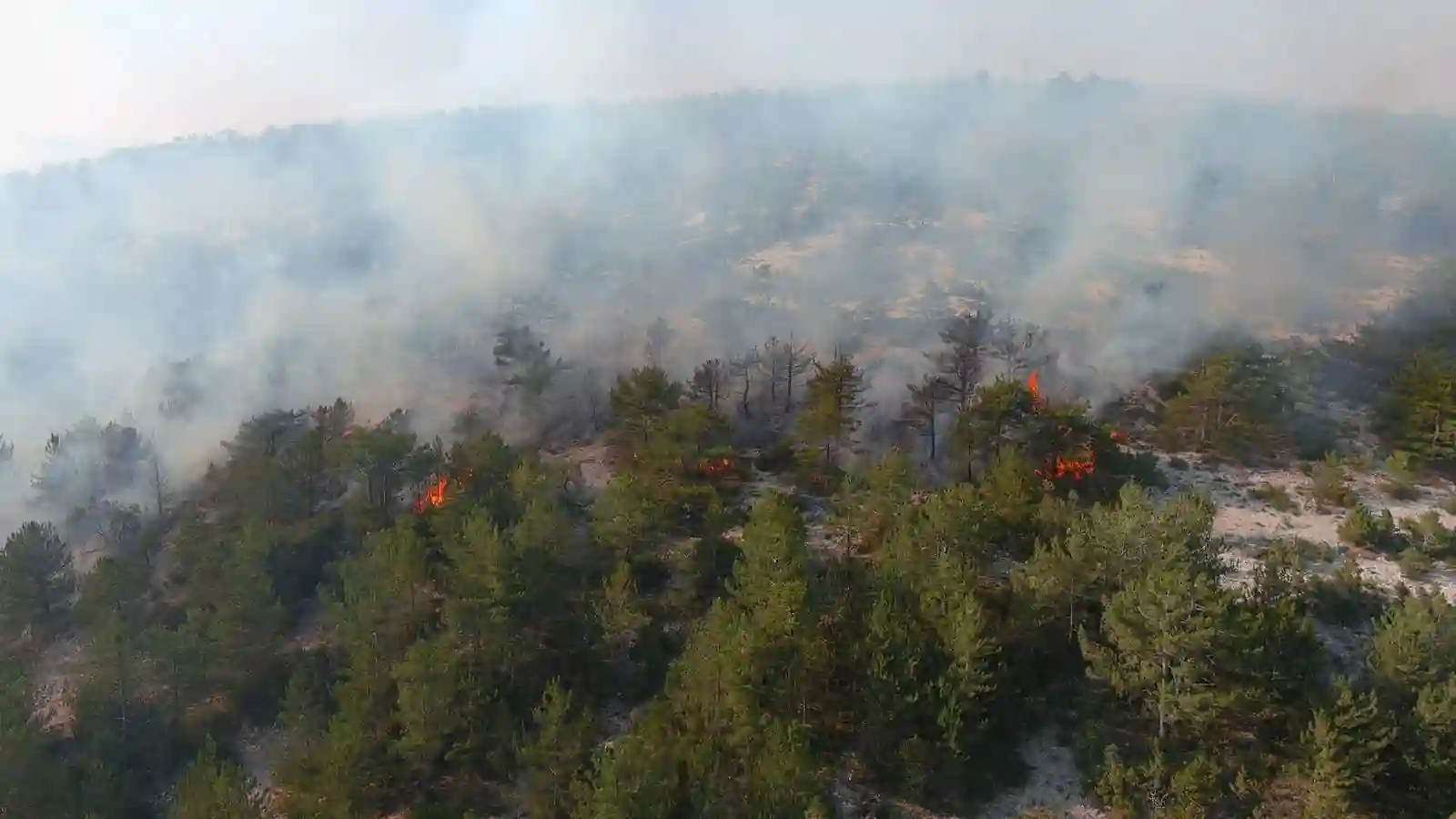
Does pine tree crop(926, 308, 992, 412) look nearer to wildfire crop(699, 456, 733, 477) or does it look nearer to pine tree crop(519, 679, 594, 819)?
wildfire crop(699, 456, 733, 477)

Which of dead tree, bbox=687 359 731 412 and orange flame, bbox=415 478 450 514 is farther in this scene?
dead tree, bbox=687 359 731 412

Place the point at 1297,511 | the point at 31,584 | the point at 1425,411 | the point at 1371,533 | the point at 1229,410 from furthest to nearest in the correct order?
the point at 1229,410 → the point at 1425,411 → the point at 1297,511 → the point at 1371,533 → the point at 31,584

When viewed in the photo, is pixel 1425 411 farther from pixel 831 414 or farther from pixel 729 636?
pixel 729 636

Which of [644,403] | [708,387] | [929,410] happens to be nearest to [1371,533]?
[929,410]

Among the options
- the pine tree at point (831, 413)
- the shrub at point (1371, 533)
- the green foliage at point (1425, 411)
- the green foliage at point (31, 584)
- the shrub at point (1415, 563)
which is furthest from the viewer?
the pine tree at point (831, 413)

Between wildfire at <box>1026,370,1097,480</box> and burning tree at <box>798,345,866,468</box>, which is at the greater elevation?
burning tree at <box>798,345,866,468</box>

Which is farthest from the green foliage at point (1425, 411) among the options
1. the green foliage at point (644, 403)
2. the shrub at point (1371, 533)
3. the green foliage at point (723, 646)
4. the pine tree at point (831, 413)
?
the green foliage at point (644, 403)

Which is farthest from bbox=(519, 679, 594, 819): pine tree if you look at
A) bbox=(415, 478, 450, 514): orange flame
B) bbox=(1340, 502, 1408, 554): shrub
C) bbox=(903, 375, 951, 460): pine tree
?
bbox=(1340, 502, 1408, 554): shrub

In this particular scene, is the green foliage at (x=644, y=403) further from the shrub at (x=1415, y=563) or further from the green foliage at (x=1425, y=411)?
the green foliage at (x=1425, y=411)

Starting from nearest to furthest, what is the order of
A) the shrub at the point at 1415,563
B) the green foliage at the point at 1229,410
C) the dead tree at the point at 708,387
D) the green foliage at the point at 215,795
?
the green foliage at the point at 215,795, the shrub at the point at 1415,563, the green foliage at the point at 1229,410, the dead tree at the point at 708,387
